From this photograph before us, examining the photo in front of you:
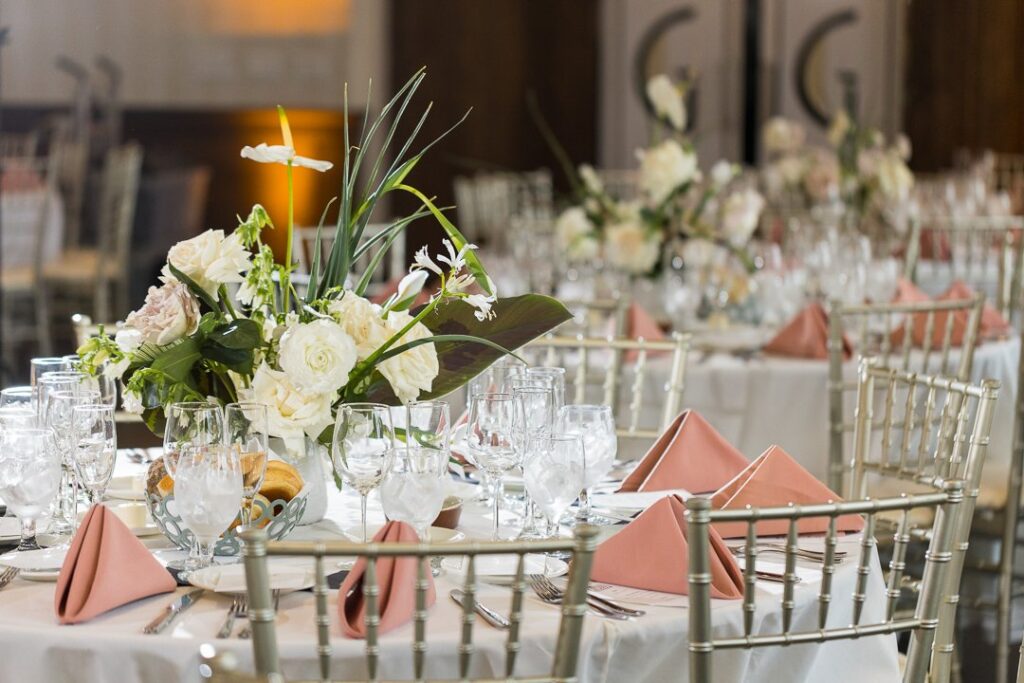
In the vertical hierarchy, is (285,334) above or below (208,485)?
above

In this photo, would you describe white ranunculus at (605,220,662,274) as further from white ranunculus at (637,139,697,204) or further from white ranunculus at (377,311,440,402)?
white ranunculus at (377,311,440,402)

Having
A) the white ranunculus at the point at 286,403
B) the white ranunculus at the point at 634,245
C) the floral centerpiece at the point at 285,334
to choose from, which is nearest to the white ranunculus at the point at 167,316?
the floral centerpiece at the point at 285,334

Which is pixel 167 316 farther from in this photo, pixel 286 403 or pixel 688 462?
pixel 688 462

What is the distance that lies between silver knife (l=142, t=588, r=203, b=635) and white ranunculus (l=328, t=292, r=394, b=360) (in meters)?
0.42

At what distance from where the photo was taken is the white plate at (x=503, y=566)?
1.89 m

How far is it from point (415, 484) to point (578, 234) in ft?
8.99

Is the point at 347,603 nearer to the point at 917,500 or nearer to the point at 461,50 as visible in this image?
the point at 917,500

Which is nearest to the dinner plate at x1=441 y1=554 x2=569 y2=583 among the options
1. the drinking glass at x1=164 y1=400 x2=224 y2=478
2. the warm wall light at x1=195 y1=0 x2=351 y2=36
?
the drinking glass at x1=164 y1=400 x2=224 y2=478

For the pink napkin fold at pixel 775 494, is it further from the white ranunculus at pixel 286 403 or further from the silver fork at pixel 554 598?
the white ranunculus at pixel 286 403

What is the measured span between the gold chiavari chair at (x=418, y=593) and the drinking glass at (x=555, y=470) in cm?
44

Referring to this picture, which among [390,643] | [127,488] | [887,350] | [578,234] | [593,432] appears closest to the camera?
[390,643]

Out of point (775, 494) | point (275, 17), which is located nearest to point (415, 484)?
point (775, 494)

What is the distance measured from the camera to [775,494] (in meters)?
2.17

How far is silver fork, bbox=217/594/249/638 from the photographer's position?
1.69 meters
